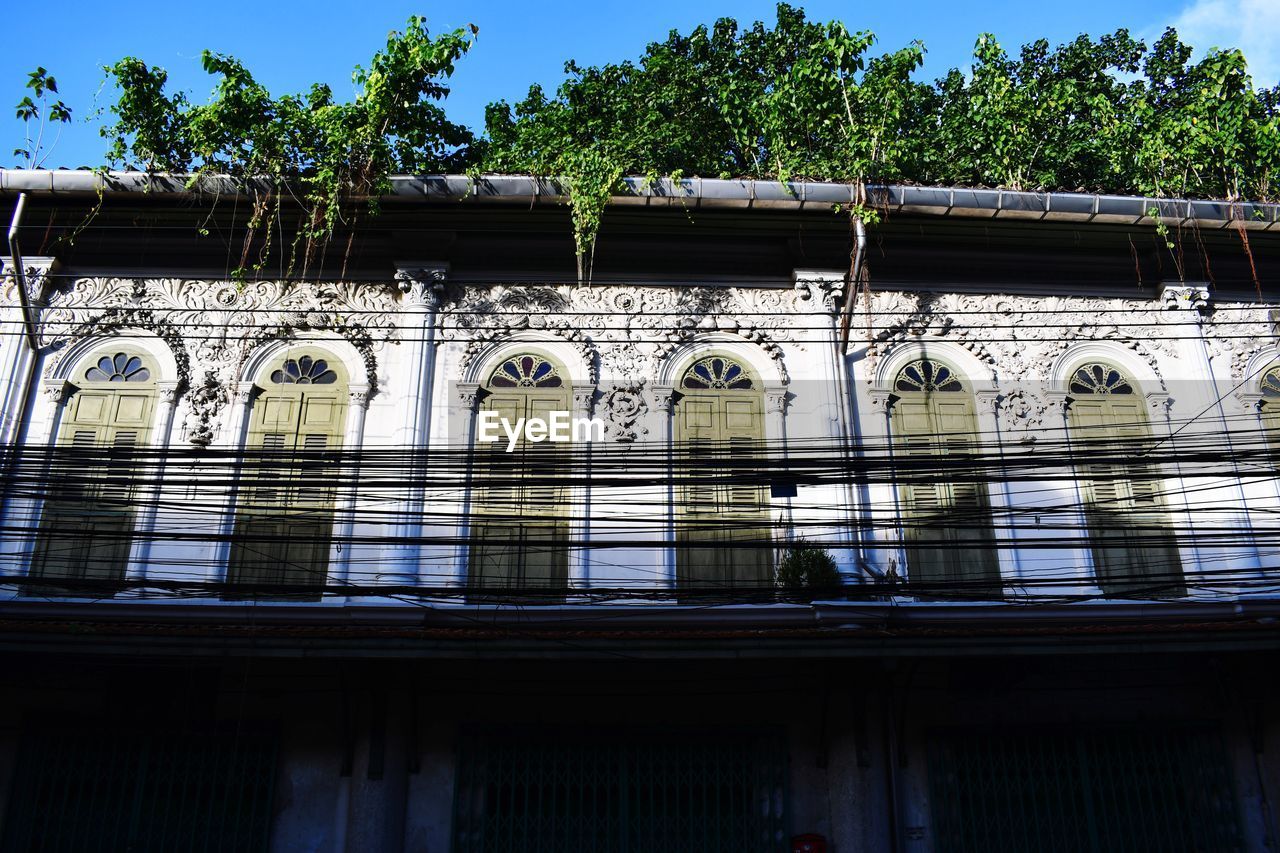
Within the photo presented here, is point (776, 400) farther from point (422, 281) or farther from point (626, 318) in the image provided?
point (422, 281)

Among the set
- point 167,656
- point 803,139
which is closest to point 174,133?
point 167,656

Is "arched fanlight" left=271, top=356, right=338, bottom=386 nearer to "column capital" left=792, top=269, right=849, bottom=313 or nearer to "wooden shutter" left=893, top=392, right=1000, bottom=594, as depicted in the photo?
"column capital" left=792, top=269, right=849, bottom=313

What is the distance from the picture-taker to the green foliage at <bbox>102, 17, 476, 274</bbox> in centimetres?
991

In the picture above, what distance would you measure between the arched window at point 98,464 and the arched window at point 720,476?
16.3 feet

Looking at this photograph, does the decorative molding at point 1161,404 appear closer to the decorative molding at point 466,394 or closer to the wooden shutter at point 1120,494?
the wooden shutter at point 1120,494

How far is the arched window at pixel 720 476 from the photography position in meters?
9.59

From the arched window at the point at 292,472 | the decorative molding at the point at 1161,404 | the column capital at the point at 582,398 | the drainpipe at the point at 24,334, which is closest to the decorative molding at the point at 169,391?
the arched window at the point at 292,472

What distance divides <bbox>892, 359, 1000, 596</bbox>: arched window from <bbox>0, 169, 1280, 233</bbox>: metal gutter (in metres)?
1.70

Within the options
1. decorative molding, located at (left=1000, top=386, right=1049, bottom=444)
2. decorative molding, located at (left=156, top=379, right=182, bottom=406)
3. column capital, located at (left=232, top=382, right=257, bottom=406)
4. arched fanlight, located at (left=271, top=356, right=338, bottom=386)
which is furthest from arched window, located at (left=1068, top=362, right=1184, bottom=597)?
decorative molding, located at (left=156, top=379, right=182, bottom=406)

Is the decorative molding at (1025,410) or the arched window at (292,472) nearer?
the arched window at (292,472)

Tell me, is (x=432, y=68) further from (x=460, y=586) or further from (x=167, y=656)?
(x=167, y=656)

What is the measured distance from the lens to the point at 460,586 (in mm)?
9328

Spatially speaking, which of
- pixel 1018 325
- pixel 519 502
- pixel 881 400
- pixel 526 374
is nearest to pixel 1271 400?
pixel 1018 325

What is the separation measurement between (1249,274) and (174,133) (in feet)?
37.4
